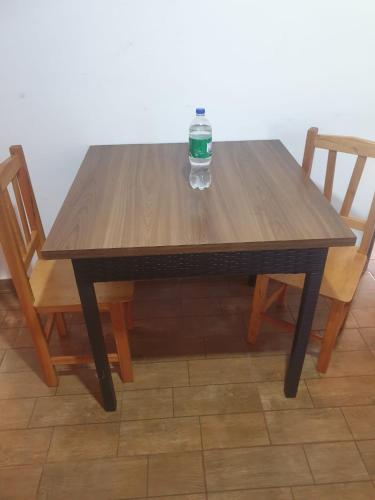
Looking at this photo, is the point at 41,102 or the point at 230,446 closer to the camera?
the point at 230,446

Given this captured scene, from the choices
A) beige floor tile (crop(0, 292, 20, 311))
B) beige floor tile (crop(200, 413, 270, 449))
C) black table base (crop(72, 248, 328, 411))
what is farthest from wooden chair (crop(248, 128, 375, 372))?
beige floor tile (crop(0, 292, 20, 311))

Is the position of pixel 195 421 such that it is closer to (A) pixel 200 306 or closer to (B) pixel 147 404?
(B) pixel 147 404

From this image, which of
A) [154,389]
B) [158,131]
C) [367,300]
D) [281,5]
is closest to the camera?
[281,5]

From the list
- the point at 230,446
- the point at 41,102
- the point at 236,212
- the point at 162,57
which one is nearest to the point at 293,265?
the point at 236,212

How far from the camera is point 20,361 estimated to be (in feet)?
5.66

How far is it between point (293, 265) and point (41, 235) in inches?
41.4

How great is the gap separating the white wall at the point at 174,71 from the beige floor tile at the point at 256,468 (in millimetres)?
1302

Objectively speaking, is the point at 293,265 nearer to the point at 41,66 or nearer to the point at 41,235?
the point at 41,235

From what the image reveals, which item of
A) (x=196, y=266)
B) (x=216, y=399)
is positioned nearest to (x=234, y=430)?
(x=216, y=399)

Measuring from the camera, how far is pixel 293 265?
1124 mm

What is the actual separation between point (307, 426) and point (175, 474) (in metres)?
0.53

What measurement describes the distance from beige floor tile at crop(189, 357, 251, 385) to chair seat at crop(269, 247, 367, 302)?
0.46 metres

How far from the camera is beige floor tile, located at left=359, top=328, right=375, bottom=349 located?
5.81 feet

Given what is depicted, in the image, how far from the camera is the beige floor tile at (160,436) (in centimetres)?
138
